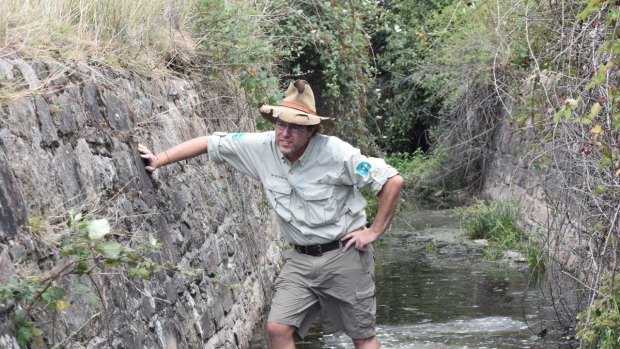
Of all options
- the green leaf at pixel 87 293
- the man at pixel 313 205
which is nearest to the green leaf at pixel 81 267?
the green leaf at pixel 87 293

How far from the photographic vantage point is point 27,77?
5406 millimetres

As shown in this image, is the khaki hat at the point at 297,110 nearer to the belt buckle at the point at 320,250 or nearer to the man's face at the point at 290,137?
the man's face at the point at 290,137

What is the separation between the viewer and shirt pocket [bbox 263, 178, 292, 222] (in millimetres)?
6348

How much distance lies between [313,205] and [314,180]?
0.49ft

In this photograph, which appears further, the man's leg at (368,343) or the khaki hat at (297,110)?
the man's leg at (368,343)

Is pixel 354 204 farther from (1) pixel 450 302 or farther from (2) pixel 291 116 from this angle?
(1) pixel 450 302

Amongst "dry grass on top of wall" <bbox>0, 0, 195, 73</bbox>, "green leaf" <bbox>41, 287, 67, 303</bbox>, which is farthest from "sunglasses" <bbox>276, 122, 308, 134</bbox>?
"green leaf" <bbox>41, 287, 67, 303</bbox>

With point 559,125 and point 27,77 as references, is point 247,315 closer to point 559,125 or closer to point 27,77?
point 559,125

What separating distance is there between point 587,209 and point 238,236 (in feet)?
10.1

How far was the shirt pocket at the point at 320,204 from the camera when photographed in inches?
246

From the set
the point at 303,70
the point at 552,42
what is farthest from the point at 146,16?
the point at 303,70

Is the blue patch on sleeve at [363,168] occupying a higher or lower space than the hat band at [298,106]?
lower

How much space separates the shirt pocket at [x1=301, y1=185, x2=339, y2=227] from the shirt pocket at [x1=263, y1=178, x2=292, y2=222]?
13 cm

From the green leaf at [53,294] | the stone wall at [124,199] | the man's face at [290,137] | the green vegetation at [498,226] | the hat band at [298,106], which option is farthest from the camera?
the green vegetation at [498,226]
